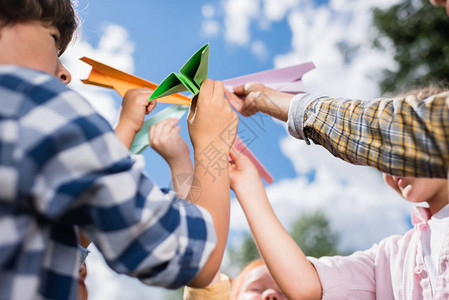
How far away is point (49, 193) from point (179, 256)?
0.75ft

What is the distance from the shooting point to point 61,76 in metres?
0.96

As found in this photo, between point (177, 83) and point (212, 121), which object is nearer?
point (212, 121)

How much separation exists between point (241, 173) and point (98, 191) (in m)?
0.79

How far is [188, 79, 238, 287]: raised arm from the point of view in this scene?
29.5 inches

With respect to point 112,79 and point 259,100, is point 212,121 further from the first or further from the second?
point 112,79

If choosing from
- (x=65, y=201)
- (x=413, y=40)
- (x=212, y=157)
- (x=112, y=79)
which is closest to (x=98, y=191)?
(x=65, y=201)

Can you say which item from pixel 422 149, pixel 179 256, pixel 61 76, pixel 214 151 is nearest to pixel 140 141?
pixel 61 76

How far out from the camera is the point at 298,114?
105cm

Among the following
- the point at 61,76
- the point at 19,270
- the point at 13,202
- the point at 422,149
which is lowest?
the point at 19,270

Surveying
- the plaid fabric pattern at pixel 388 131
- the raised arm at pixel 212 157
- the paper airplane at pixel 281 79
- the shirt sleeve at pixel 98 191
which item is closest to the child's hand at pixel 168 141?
the paper airplane at pixel 281 79

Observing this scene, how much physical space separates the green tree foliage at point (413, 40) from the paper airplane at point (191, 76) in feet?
23.0

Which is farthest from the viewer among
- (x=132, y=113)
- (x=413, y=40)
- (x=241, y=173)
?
(x=413, y=40)

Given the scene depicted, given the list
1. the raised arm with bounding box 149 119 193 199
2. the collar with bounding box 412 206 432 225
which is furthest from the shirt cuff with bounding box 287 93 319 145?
the collar with bounding box 412 206 432 225

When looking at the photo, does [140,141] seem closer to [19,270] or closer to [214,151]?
[214,151]
